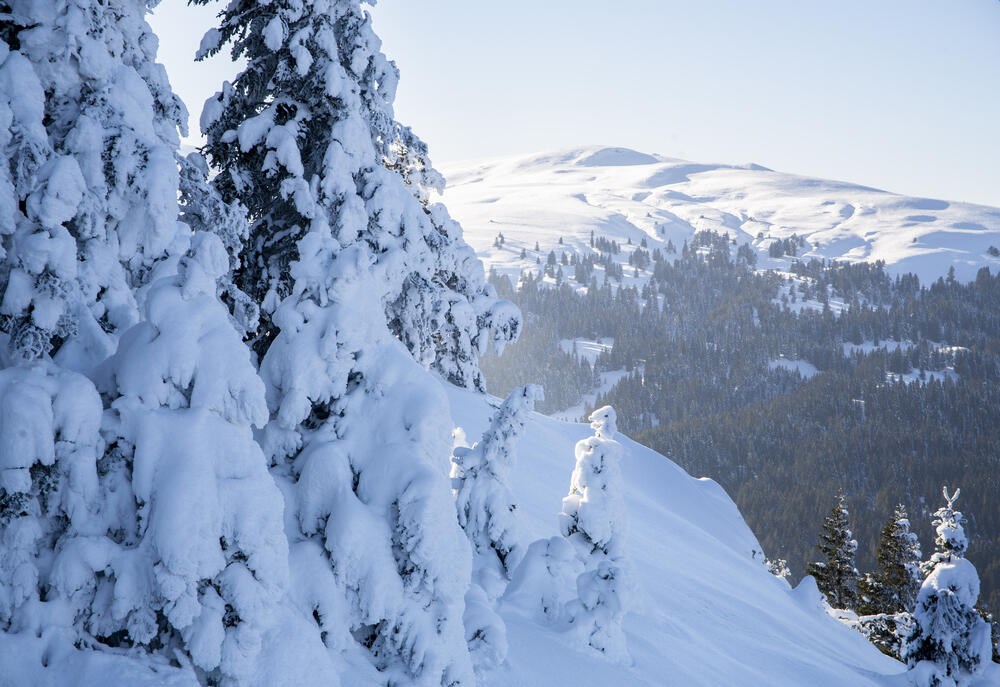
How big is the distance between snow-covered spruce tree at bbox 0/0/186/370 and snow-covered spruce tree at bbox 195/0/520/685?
143 cm

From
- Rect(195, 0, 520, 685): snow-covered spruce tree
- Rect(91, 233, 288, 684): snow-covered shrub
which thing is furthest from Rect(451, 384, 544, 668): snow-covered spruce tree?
Rect(91, 233, 288, 684): snow-covered shrub

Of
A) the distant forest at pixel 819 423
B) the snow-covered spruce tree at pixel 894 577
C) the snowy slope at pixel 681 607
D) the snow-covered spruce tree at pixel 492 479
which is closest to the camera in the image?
the snowy slope at pixel 681 607

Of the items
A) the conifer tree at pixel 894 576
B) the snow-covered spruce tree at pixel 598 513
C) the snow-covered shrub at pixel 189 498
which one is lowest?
the conifer tree at pixel 894 576

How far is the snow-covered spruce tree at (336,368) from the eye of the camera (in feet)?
20.4

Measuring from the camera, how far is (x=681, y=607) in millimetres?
15500

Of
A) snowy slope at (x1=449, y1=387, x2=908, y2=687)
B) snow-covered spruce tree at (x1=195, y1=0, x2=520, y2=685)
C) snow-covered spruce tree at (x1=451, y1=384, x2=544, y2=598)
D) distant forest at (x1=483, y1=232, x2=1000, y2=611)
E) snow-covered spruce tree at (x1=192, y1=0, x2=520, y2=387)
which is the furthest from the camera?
distant forest at (x1=483, y1=232, x2=1000, y2=611)

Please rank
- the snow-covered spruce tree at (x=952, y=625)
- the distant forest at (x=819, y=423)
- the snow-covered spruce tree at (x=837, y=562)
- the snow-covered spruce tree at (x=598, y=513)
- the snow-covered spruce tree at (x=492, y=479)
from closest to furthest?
the snow-covered spruce tree at (x=492, y=479) → the snow-covered spruce tree at (x=598, y=513) → the snow-covered spruce tree at (x=952, y=625) → the snow-covered spruce tree at (x=837, y=562) → the distant forest at (x=819, y=423)

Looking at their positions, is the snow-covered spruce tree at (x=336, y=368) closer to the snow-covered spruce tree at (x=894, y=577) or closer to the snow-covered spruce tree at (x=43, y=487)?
the snow-covered spruce tree at (x=43, y=487)

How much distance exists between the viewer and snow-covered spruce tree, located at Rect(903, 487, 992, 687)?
68.8 ft

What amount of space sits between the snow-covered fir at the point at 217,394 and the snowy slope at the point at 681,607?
0.45 meters

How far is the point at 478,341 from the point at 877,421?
6287 inches

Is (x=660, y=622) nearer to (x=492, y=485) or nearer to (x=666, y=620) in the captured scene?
(x=666, y=620)

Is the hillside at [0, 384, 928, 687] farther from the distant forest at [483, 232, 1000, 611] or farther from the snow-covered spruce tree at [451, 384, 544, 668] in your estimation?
the distant forest at [483, 232, 1000, 611]

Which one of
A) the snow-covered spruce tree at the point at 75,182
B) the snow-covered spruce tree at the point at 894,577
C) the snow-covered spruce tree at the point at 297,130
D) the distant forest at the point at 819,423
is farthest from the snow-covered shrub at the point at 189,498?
the distant forest at the point at 819,423
